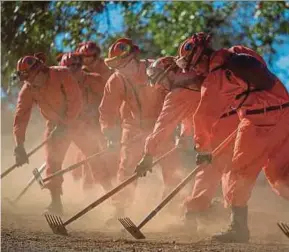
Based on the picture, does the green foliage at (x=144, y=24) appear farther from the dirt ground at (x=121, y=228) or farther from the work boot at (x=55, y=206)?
the work boot at (x=55, y=206)

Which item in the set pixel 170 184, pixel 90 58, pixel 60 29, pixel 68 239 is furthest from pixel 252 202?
pixel 60 29

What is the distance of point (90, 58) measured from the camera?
35.9 ft

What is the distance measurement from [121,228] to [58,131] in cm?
198

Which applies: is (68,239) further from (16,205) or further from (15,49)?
(15,49)

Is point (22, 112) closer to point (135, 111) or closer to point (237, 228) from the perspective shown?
point (135, 111)

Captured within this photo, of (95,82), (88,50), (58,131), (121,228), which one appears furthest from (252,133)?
(88,50)

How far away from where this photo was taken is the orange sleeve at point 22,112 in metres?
9.52

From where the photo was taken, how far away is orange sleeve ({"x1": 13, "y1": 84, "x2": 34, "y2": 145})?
952 cm

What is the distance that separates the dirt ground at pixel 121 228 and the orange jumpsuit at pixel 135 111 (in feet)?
1.90

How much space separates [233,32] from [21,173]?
460cm

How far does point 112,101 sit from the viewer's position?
28.6ft

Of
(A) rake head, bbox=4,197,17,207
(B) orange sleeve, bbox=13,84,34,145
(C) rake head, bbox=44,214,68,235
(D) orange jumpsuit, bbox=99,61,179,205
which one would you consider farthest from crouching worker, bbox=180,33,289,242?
(A) rake head, bbox=4,197,17,207

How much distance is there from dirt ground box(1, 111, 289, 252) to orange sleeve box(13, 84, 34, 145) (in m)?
0.97

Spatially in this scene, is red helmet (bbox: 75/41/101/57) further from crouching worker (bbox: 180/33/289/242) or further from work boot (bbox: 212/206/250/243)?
work boot (bbox: 212/206/250/243)
